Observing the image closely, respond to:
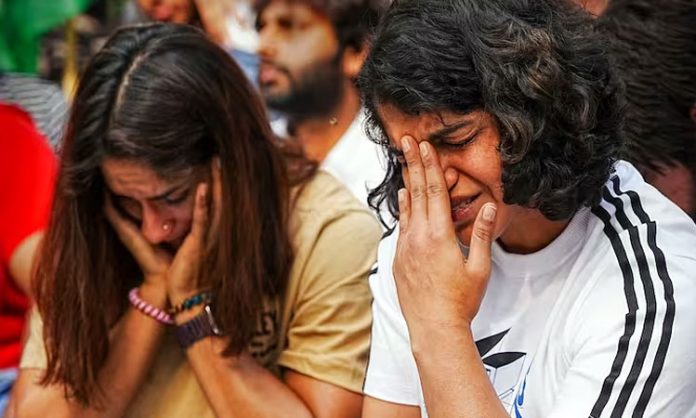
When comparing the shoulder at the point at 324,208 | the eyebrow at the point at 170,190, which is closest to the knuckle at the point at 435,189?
the shoulder at the point at 324,208

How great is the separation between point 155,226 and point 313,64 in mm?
1647

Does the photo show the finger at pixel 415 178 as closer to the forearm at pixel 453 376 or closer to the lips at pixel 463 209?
the lips at pixel 463 209

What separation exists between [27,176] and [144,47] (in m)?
0.75

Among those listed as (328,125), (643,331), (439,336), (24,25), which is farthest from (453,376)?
(24,25)

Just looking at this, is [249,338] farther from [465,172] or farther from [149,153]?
[465,172]

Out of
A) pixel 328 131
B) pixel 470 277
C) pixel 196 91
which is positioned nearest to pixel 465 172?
pixel 470 277

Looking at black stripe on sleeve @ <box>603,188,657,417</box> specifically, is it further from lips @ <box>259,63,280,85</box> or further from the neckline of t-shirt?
lips @ <box>259,63,280,85</box>

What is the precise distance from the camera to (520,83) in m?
2.03

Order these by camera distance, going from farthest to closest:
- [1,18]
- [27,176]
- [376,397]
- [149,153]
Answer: [1,18]
[27,176]
[149,153]
[376,397]

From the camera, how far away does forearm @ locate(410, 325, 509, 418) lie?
2027mm

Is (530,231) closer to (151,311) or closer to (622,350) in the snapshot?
(622,350)

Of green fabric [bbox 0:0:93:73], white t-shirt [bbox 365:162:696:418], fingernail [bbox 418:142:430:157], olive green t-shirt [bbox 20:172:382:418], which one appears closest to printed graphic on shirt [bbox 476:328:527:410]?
white t-shirt [bbox 365:162:696:418]

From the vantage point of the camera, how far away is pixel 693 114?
2.56 metres

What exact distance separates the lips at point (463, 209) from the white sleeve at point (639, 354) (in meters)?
0.28
